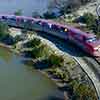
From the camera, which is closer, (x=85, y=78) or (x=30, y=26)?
(x=85, y=78)

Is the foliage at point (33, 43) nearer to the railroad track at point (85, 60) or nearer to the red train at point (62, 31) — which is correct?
the railroad track at point (85, 60)

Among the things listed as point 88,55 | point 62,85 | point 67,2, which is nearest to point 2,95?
point 62,85

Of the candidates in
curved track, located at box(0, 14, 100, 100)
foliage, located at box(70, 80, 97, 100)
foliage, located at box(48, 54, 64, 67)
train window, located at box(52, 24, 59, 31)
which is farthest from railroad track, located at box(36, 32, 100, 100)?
foliage, located at box(48, 54, 64, 67)

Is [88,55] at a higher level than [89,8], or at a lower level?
lower

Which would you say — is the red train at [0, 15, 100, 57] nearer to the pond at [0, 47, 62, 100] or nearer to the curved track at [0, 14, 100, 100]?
the curved track at [0, 14, 100, 100]

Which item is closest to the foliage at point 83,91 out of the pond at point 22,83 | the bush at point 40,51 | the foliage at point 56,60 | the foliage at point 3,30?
the pond at point 22,83

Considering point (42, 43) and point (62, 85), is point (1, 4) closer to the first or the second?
point (42, 43)
